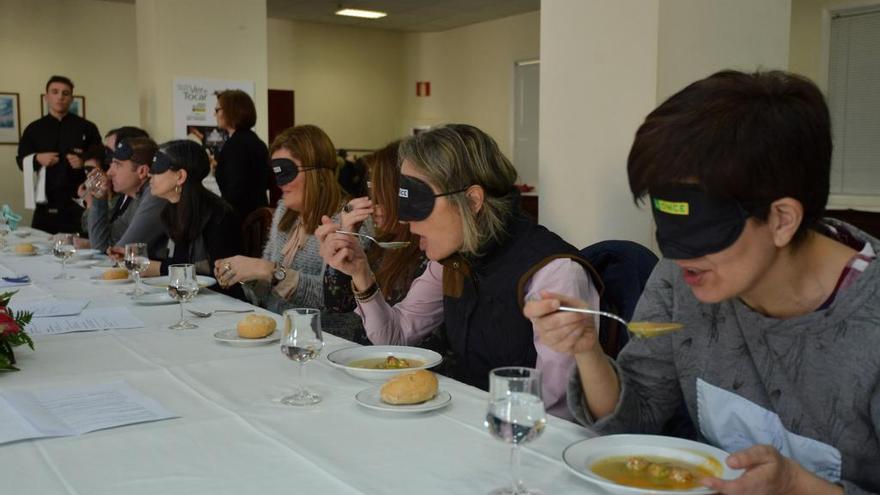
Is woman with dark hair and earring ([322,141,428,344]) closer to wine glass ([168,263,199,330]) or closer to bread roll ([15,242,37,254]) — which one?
wine glass ([168,263,199,330])

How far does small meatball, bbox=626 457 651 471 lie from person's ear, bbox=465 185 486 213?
85 cm

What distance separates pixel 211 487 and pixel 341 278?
5.26 feet

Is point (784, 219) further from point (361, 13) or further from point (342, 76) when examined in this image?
point (342, 76)

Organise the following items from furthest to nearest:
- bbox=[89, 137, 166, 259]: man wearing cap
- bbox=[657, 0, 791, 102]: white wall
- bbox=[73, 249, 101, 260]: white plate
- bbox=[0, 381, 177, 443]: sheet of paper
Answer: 1. bbox=[89, 137, 166, 259]: man wearing cap
2. bbox=[73, 249, 101, 260]: white plate
3. bbox=[657, 0, 791, 102]: white wall
4. bbox=[0, 381, 177, 443]: sheet of paper

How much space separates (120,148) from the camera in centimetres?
443

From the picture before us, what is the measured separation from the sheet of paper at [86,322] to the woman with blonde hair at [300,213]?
1.74 ft

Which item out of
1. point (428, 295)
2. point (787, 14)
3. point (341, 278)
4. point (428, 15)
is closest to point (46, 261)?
point (341, 278)

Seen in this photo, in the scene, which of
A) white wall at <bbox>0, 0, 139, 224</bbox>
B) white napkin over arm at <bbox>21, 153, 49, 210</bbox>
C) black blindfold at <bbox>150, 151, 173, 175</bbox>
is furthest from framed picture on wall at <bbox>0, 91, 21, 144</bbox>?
black blindfold at <bbox>150, 151, 173, 175</bbox>

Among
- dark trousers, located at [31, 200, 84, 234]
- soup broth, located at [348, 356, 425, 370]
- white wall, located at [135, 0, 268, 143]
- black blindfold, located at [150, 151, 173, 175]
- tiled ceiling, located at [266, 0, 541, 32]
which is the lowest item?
dark trousers, located at [31, 200, 84, 234]

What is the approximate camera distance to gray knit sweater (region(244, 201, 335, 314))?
9.69 feet

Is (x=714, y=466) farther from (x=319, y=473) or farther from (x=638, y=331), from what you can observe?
(x=319, y=473)

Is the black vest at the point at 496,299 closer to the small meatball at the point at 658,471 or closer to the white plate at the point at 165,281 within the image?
the small meatball at the point at 658,471

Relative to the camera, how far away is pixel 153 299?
2812 mm

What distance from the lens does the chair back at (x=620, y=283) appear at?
5.88 feet
